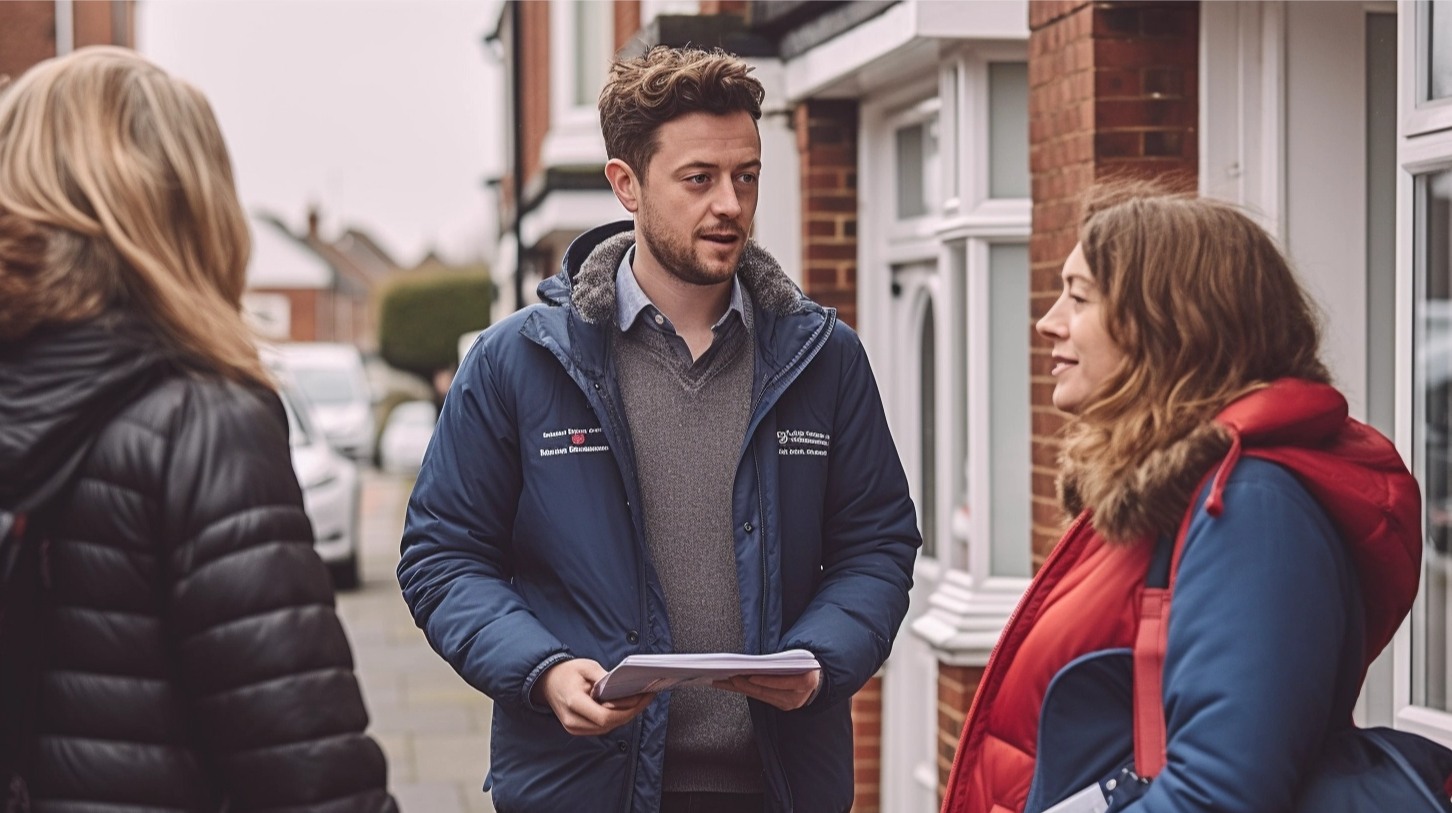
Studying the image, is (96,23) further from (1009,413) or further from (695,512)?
(695,512)

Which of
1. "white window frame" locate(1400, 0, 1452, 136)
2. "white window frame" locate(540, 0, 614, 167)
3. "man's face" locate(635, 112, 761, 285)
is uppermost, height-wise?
"white window frame" locate(540, 0, 614, 167)

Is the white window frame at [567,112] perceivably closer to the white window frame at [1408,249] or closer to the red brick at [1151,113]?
the red brick at [1151,113]

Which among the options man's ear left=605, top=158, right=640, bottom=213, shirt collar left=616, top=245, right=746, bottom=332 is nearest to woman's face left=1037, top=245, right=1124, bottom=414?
shirt collar left=616, top=245, right=746, bottom=332

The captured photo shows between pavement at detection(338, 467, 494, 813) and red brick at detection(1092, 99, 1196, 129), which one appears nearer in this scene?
red brick at detection(1092, 99, 1196, 129)

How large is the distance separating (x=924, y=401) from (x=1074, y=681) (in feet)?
15.1

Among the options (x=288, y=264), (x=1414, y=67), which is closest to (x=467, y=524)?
(x=1414, y=67)

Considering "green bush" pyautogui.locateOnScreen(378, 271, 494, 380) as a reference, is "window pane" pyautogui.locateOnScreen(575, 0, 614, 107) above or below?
above

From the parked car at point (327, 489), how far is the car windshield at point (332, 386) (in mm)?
14129

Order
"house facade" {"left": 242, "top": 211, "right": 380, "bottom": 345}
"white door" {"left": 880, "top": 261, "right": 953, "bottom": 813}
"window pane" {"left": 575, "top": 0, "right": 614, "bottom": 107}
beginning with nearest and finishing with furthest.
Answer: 1. "white door" {"left": 880, "top": 261, "right": 953, "bottom": 813}
2. "window pane" {"left": 575, "top": 0, "right": 614, "bottom": 107}
3. "house facade" {"left": 242, "top": 211, "right": 380, "bottom": 345}

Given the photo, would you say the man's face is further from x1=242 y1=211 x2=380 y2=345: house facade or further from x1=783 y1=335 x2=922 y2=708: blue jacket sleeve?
x1=242 y1=211 x2=380 y2=345: house facade

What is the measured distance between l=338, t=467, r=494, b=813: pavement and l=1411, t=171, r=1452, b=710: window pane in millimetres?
3364

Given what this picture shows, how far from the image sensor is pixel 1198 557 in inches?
88.5

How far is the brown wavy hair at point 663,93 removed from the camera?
10.6 feet

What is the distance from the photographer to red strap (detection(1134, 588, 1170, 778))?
2.33 meters
